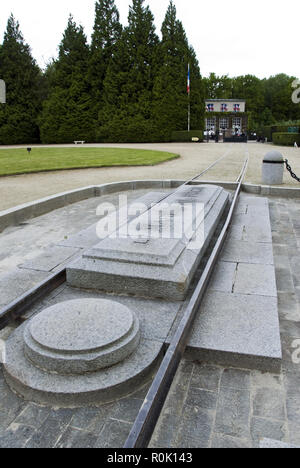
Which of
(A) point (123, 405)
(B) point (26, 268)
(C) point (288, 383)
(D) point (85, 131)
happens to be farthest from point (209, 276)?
(D) point (85, 131)

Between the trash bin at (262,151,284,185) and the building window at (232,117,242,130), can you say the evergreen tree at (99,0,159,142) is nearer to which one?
the building window at (232,117,242,130)

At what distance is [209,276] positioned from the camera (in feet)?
14.4

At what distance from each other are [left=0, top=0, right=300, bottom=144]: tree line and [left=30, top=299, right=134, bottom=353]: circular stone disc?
35118mm

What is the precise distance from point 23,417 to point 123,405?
27.8 inches

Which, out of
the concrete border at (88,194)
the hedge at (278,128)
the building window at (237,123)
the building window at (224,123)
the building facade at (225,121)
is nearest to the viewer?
the concrete border at (88,194)

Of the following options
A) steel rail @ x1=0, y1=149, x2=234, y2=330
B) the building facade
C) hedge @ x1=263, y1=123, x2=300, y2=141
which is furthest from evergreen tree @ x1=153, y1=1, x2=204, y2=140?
steel rail @ x1=0, y1=149, x2=234, y2=330

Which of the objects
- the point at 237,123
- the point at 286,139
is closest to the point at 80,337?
the point at 286,139

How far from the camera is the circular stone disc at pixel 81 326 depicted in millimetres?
2891

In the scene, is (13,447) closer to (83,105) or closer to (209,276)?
(209,276)

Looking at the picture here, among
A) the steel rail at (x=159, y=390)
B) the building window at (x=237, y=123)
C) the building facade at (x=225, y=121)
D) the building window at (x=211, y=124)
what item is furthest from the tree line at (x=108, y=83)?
the steel rail at (x=159, y=390)

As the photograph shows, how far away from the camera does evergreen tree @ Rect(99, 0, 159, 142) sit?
3659 cm

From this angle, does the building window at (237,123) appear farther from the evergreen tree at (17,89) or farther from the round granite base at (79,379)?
the round granite base at (79,379)

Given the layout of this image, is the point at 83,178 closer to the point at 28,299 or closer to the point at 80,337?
the point at 28,299

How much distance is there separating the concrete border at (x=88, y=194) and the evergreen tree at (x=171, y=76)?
1055 inches
